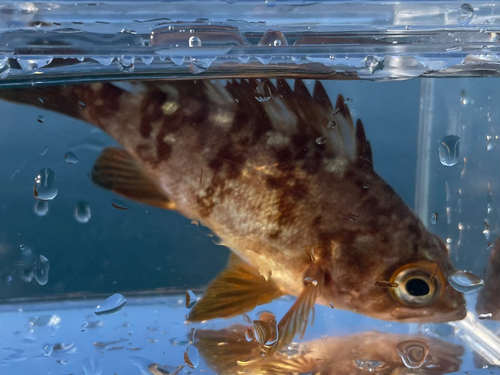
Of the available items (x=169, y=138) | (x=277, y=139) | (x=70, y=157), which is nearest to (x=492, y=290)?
(x=277, y=139)

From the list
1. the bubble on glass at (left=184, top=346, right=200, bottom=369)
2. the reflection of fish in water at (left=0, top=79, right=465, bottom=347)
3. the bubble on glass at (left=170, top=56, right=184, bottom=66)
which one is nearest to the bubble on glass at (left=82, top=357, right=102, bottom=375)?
the bubble on glass at (left=184, top=346, right=200, bottom=369)

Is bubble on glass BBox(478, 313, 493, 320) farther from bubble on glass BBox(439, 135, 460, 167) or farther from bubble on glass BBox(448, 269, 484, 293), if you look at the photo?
bubble on glass BBox(439, 135, 460, 167)

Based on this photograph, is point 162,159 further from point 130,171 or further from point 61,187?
point 61,187

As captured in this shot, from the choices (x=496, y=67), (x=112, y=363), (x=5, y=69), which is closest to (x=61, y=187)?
(x=5, y=69)

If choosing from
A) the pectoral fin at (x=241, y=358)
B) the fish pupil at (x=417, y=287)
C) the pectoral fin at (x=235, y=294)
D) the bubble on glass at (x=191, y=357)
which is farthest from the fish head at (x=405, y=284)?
the bubble on glass at (x=191, y=357)

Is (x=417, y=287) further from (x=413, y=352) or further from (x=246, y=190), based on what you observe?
(x=246, y=190)

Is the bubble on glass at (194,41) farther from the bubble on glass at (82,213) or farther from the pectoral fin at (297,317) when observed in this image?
the pectoral fin at (297,317)
